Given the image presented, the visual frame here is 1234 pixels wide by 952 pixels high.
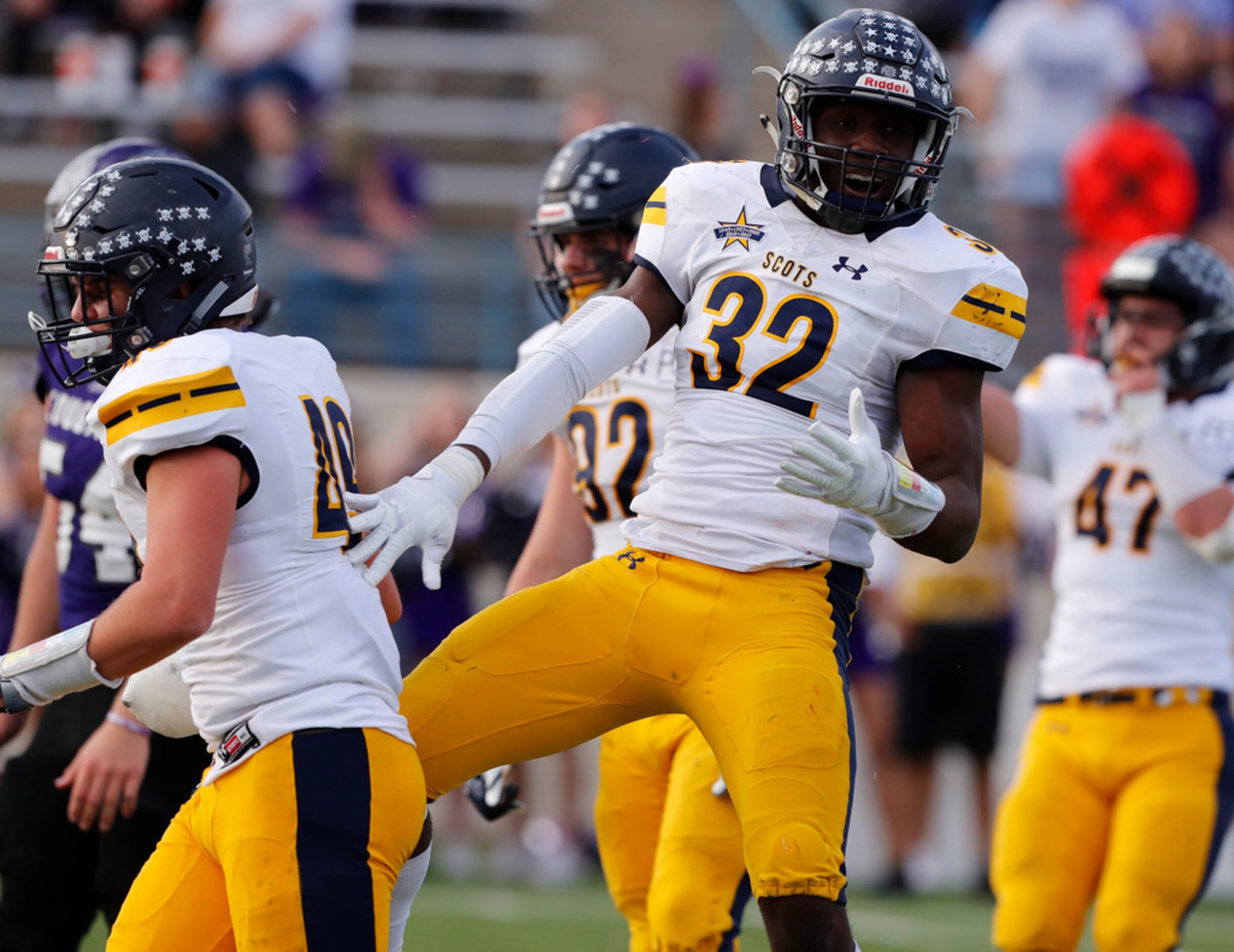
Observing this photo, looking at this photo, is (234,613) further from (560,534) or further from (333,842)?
(560,534)

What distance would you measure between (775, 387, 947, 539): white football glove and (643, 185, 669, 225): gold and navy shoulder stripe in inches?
22.6

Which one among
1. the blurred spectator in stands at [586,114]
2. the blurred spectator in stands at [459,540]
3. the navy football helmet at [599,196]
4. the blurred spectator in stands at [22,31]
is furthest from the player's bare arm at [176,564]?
the blurred spectator in stands at [22,31]

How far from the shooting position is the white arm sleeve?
3260 millimetres

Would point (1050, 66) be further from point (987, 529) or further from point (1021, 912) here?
point (1021, 912)

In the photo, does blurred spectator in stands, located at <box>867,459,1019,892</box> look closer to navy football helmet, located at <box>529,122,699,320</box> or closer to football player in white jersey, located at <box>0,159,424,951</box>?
navy football helmet, located at <box>529,122,699,320</box>

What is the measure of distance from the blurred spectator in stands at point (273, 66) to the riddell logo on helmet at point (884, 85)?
23.1 feet

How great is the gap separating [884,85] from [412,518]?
3.98 feet

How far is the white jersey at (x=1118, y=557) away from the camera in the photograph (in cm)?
467

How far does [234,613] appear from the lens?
115 inches

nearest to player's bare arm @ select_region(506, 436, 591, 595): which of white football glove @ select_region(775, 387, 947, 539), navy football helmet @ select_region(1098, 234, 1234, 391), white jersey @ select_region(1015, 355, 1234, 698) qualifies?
white football glove @ select_region(775, 387, 947, 539)

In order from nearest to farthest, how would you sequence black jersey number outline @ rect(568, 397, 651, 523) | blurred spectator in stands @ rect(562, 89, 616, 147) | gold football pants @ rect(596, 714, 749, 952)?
gold football pants @ rect(596, 714, 749, 952)
black jersey number outline @ rect(568, 397, 651, 523)
blurred spectator in stands @ rect(562, 89, 616, 147)

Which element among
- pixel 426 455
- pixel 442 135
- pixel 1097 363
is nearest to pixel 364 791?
pixel 1097 363

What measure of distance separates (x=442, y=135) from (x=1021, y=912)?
7.91m

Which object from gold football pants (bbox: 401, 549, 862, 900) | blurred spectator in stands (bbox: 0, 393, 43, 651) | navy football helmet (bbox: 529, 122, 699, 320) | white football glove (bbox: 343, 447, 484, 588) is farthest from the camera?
blurred spectator in stands (bbox: 0, 393, 43, 651)
